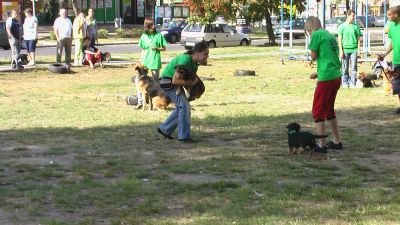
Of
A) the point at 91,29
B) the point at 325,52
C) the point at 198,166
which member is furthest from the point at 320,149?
the point at 91,29

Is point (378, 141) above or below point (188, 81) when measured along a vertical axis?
below

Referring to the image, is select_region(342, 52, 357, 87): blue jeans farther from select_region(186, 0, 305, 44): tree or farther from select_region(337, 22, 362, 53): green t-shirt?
select_region(186, 0, 305, 44): tree

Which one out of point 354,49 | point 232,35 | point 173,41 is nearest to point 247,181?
point 354,49

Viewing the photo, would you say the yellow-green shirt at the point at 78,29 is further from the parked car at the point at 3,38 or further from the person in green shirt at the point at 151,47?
the parked car at the point at 3,38

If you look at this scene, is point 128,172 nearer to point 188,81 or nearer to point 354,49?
point 188,81

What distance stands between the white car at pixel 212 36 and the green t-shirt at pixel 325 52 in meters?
29.1

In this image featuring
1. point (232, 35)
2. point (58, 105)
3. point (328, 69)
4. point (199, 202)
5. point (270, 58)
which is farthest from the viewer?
point (232, 35)

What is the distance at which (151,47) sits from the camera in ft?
45.2

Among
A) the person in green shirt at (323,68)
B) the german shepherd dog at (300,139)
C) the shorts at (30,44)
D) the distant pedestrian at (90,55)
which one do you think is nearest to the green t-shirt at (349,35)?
the person in green shirt at (323,68)

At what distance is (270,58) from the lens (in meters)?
28.5

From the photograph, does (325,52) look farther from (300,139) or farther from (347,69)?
(347,69)

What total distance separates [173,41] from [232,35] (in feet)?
20.7

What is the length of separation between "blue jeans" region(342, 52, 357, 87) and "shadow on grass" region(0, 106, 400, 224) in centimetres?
530

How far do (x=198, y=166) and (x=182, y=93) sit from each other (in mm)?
1900
